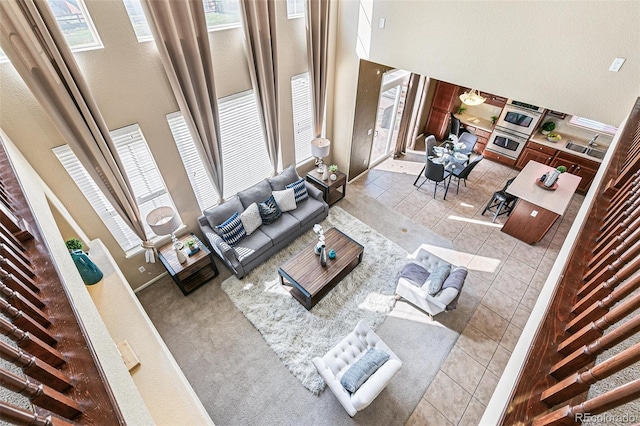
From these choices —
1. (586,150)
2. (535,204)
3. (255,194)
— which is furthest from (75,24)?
(586,150)

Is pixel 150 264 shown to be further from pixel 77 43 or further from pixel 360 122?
pixel 360 122

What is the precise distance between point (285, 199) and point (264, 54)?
231 centimetres

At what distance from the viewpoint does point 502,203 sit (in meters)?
5.81

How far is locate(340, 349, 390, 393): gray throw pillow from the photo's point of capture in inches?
121

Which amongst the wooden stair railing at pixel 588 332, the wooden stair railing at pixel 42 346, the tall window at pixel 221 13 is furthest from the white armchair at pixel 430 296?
the tall window at pixel 221 13

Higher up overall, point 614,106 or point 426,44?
point 426,44

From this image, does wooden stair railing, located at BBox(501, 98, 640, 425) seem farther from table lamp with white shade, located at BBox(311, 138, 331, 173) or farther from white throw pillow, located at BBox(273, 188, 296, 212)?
table lamp with white shade, located at BBox(311, 138, 331, 173)

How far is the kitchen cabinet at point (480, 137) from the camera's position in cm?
743

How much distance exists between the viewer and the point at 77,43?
2.87 meters

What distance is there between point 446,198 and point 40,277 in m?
6.61

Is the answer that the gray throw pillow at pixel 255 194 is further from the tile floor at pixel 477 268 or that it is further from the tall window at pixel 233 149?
the tile floor at pixel 477 268

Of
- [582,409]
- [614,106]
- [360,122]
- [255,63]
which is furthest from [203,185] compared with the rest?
[614,106]

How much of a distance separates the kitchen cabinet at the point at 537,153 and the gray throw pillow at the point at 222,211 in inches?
265

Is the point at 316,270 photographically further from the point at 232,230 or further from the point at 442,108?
the point at 442,108
